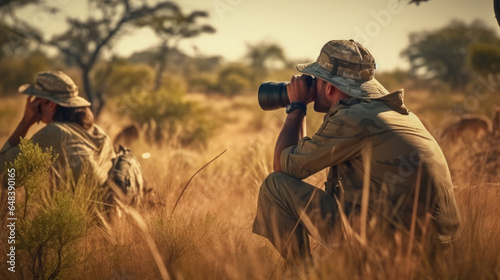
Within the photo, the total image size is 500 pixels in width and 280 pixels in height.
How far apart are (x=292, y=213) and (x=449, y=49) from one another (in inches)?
995

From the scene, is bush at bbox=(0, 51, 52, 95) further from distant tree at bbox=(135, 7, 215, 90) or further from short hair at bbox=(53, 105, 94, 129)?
short hair at bbox=(53, 105, 94, 129)

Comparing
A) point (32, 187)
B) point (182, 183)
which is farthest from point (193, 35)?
point (32, 187)

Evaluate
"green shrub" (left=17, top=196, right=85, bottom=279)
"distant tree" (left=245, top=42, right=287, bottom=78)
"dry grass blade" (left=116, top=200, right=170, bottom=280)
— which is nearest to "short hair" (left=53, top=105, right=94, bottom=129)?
"green shrub" (left=17, top=196, right=85, bottom=279)

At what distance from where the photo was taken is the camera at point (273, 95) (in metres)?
2.64

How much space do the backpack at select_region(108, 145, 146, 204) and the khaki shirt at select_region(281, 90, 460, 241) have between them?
4.98 feet

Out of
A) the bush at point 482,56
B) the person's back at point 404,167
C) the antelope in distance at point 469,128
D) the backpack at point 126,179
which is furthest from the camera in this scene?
the bush at point 482,56

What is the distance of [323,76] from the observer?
2.29m

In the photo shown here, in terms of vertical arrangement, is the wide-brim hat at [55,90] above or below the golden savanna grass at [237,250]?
above

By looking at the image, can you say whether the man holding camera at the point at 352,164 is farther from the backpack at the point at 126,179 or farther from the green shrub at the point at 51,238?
the backpack at the point at 126,179

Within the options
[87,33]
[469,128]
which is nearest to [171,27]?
[87,33]

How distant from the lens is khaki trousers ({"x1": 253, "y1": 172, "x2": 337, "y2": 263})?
2.20 meters

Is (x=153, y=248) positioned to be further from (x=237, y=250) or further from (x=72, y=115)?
Answer: (x=72, y=115)

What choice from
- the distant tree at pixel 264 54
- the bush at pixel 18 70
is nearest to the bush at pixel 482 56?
the bush at pixel 18 70

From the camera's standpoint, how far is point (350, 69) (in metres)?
2.26
